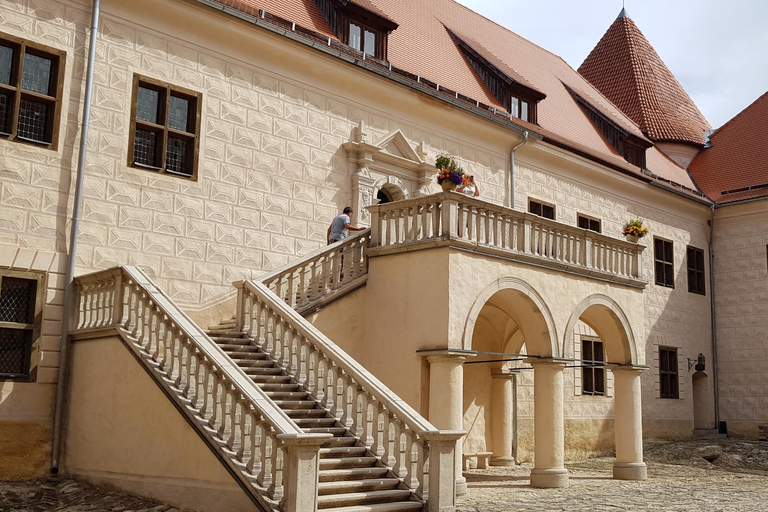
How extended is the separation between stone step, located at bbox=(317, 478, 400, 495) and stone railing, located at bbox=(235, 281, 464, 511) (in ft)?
0.79

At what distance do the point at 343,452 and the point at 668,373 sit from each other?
17759mm

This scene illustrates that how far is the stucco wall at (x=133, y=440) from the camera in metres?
10.0

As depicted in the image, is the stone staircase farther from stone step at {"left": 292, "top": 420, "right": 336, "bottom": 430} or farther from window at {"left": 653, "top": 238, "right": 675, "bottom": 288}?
window at {"left": 653, "top": 238, "right": 675, "bottom": 288}

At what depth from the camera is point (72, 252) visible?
42.3 feet

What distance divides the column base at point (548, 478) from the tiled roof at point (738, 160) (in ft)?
52.7

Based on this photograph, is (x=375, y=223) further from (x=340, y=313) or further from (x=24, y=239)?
(x=24, y=239)

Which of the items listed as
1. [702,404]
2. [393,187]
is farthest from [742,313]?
[393,187]

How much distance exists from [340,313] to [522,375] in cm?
772

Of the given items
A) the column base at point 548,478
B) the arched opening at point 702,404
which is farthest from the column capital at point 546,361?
the arched opening at point 702,404

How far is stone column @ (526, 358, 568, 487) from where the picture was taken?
49.4 feet

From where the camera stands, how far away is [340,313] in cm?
1445

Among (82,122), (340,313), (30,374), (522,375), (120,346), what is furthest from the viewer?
(522,375)

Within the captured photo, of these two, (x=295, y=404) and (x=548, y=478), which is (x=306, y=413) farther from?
(x=548, y=478)

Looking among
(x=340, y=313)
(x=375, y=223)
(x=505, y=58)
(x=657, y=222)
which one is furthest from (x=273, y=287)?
(x=657, y=222)
